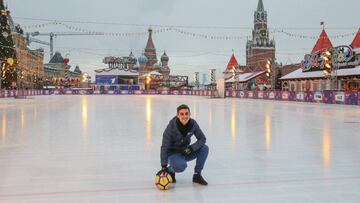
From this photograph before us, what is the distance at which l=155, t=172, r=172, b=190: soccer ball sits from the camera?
16.9 feet

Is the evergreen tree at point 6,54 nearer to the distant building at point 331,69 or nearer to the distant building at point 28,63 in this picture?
the distant building at point 28,63

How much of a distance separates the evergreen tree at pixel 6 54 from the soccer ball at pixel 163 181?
44.0 m

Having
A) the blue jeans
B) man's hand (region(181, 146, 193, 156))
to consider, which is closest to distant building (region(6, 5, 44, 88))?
the blue jeans

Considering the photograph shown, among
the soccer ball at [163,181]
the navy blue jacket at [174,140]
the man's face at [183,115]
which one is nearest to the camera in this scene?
the soccer ball at [163,181]

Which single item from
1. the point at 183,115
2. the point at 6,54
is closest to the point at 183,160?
the point at 183,115

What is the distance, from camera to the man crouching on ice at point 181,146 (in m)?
5.36

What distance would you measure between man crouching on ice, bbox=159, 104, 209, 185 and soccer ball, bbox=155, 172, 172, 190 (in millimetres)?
117

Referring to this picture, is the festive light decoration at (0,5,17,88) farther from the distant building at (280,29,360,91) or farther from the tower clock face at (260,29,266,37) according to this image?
the tower clock face at (260,29,266,37)

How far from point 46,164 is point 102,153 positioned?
1.35m

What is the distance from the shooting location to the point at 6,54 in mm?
49125

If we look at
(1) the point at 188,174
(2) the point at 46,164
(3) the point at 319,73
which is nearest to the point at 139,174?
(1) the point at 188,174

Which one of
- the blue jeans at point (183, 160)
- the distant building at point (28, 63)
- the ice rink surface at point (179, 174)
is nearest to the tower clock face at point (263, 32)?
the distant building at point (28, 63)

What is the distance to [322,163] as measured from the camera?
705 centimetres

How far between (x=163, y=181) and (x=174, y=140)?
59cm
